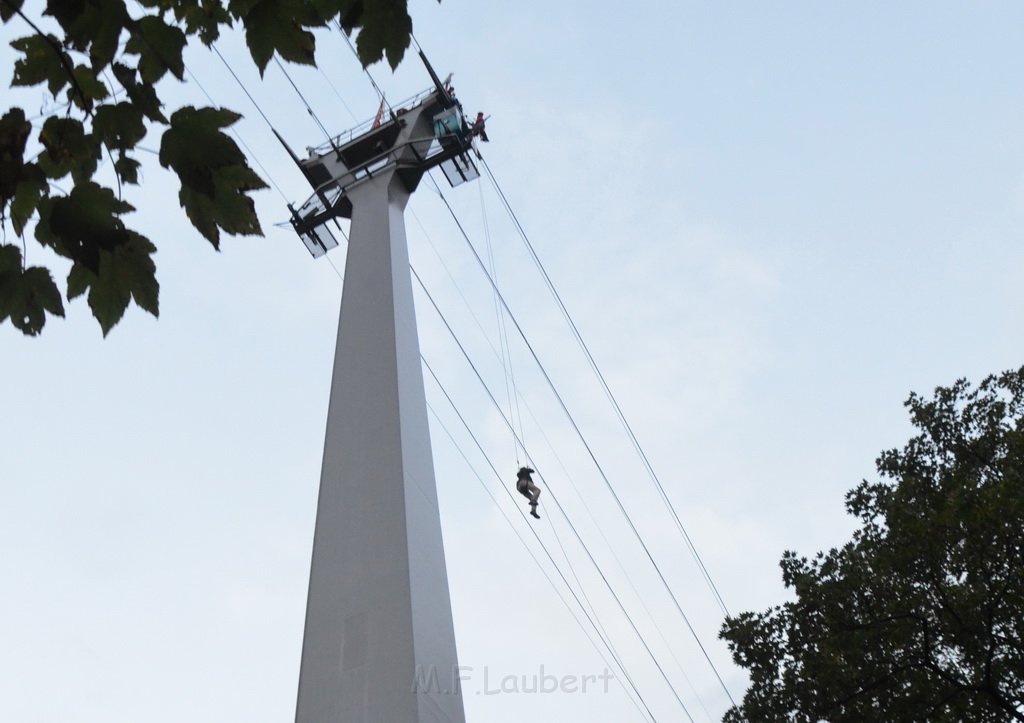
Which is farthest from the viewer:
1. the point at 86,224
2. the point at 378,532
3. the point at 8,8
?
the point at 378,532

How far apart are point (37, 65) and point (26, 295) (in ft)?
1.99

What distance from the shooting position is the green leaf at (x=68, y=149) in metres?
2.74

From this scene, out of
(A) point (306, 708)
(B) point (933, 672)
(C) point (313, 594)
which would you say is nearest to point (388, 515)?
(C) point (313, 594)

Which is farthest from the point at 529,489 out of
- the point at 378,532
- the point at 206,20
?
the point at 206,20

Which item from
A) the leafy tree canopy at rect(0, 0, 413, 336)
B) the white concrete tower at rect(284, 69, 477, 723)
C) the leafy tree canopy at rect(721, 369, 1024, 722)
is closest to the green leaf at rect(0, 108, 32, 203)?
the leafy tree canopy at rect(0, 0, 413, 336)

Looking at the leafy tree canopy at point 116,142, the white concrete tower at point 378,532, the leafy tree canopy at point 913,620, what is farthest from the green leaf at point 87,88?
the leafy tree canopy at point 913,620

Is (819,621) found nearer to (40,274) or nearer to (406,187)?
(406,187)

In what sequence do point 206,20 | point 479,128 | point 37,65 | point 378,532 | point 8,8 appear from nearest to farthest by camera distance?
point 8,8, point 37,65, point 206,20, point 378,532, point 479,128

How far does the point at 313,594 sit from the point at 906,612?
539cm

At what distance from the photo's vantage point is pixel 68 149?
2750 millimetres

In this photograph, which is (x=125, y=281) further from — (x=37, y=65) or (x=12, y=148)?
(x=37, y=65)

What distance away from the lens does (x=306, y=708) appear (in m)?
8.28

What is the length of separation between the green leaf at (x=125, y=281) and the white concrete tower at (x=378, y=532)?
5944 mm

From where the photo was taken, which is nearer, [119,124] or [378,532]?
[119,124]
